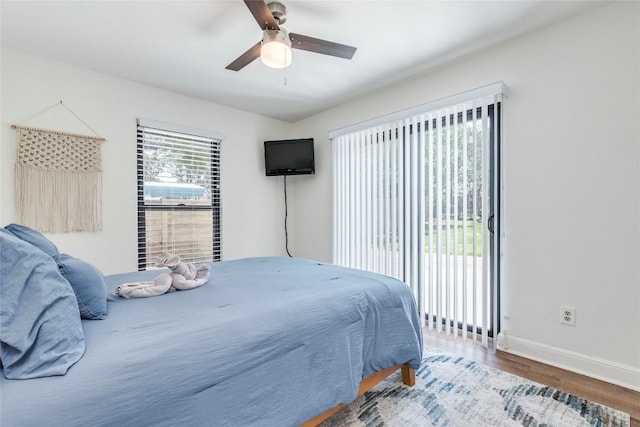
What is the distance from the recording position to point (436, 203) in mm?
2664

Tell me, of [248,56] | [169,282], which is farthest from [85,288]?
[248,56]

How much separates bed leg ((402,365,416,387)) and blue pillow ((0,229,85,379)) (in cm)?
164

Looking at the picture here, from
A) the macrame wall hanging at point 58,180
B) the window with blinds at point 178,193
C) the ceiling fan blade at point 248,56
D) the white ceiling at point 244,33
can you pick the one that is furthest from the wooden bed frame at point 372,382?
the macrame wall hanging at point 58,180

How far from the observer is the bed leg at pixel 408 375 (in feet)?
5.80

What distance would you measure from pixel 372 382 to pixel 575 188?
1906 mm

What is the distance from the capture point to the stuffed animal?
153cm

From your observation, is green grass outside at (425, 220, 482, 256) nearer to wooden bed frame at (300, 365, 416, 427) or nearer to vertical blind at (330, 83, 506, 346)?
vertical blind at (330, 83, 506, 346)

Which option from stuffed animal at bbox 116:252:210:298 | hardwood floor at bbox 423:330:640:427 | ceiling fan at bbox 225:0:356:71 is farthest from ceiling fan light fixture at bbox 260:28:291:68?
hardwood floor at bbox 423:330:640:427

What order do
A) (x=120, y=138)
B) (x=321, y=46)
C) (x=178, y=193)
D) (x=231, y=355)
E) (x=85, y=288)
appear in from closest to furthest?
1. (x=231, y=355)
2. (x=85, y=288)
3. (x=321, y=46)
4. (x=120, y=138)
5. (x=178, y=193)

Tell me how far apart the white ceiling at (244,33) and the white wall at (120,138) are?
17 cm

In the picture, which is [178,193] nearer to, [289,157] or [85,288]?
[289,157]

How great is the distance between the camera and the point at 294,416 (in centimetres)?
115

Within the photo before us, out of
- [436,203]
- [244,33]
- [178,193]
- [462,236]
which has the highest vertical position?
[244,33]

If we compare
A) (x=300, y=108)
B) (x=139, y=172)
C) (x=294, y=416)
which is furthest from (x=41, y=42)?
(x=294, y=416)
